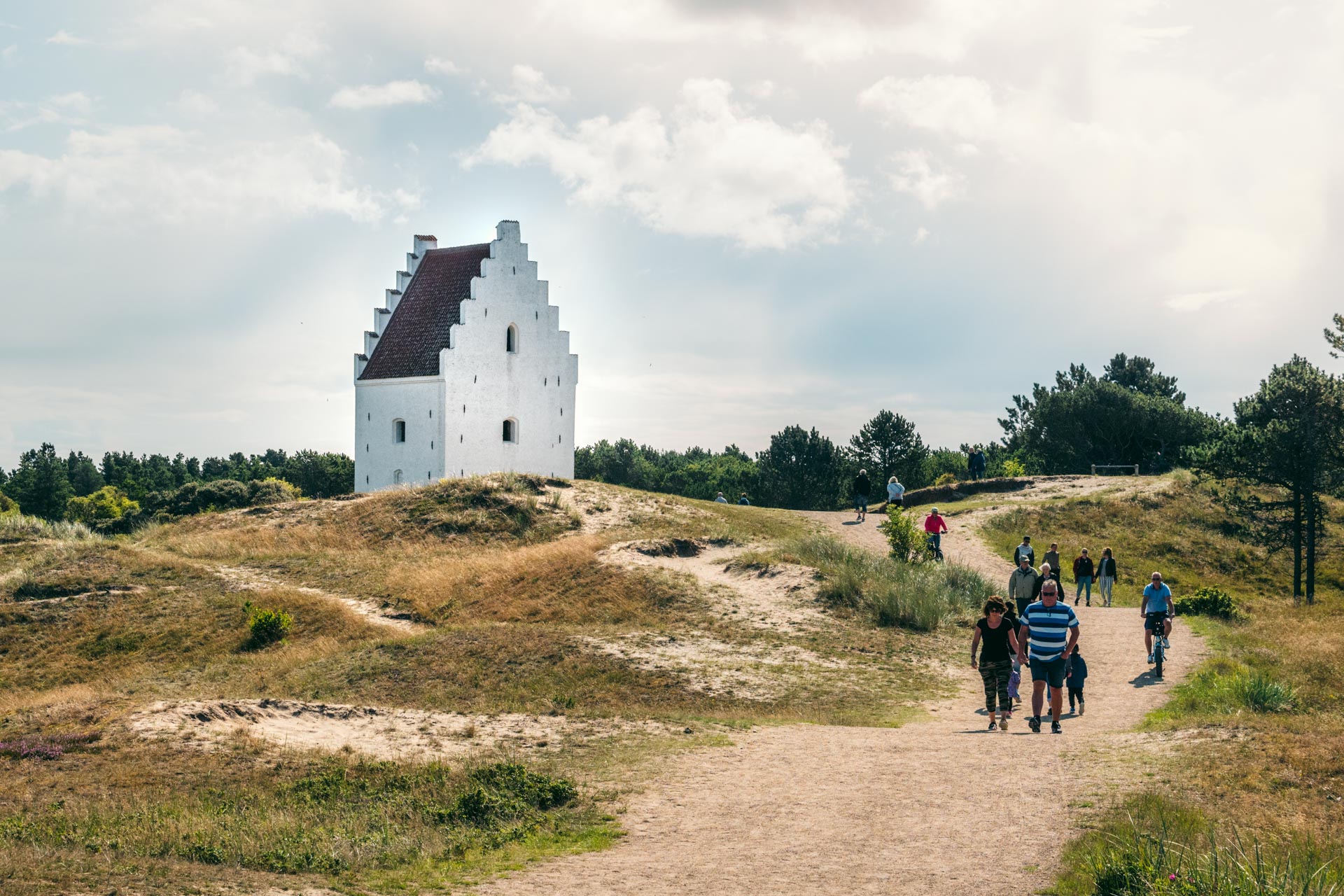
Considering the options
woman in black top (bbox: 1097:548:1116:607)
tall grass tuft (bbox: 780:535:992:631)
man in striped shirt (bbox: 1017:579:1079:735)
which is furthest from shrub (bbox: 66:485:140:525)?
man in striped shirt (bbox: 1017:579:1079:735)

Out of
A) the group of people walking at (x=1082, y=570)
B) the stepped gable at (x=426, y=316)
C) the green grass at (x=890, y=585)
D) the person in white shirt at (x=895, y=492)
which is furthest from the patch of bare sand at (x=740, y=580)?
the stepped gable at (x=426, y=316)

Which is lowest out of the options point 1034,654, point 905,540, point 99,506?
point 1034,654

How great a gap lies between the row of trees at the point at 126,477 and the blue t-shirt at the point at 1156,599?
57.3 metres

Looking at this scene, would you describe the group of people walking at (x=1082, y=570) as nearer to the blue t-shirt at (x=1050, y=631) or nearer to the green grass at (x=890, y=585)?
the green grass at (x=890, y=585)

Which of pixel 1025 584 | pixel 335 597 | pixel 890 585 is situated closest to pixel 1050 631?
pixel 1025 584

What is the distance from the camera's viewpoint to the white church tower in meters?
53.0

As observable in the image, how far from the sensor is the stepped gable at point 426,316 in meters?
54.0

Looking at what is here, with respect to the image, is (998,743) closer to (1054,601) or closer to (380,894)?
(1054,601)

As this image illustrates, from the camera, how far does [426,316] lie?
55.7 metres

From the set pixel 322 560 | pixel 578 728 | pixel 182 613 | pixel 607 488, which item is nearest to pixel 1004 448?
pixel 607 488

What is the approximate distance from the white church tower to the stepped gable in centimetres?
5

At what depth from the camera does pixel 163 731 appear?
16906 millimetres

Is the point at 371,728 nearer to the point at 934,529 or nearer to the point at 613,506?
the point at 934,529

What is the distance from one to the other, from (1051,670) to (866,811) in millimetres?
5528
